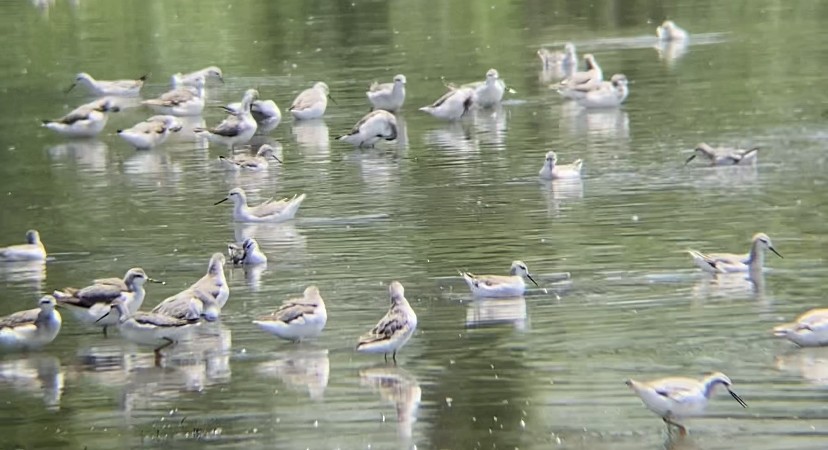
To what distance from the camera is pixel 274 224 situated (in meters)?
21.3

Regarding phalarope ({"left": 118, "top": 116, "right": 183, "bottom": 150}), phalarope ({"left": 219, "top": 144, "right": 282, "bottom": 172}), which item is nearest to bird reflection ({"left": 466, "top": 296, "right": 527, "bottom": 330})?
phalarope ({"left": 219, "top": 144, "right": 282, "bottom": 172})

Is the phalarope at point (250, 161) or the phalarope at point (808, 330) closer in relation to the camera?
the phalarope at point (808, 330)

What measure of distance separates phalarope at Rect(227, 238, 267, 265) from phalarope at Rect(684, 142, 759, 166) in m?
7.22

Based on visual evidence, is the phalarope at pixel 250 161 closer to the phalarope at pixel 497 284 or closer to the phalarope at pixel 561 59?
the phalarope at pixel 497 284

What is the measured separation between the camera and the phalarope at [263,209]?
839 inches

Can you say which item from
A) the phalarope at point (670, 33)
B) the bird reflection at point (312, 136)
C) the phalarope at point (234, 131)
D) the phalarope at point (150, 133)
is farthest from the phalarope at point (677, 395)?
the phalarope at point (670, 33)

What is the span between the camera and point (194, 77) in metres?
34.6

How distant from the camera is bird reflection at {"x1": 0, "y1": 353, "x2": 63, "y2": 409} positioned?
14.0 metres

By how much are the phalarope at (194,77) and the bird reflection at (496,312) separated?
1841 cm

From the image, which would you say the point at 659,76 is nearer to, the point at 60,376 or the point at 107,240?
the point at 107,240

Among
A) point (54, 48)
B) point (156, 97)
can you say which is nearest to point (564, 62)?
point (156, 97)

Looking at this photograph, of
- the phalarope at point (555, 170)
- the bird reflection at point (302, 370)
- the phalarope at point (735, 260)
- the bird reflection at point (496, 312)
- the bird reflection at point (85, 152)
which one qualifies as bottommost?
the bird reflection at point (496, 312)

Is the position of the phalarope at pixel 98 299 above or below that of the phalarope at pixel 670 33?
below

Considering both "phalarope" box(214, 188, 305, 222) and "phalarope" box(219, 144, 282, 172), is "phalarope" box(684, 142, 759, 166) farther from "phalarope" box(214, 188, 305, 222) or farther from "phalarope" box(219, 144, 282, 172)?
"phalarope" box(219, 144, 282, 172)
